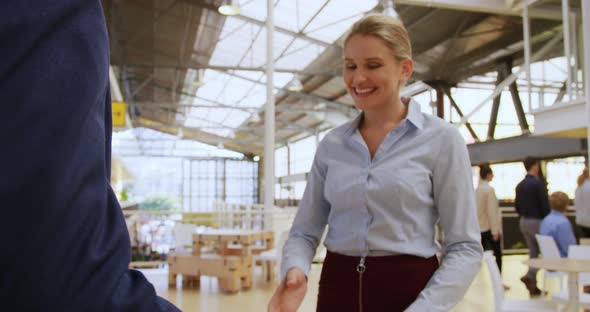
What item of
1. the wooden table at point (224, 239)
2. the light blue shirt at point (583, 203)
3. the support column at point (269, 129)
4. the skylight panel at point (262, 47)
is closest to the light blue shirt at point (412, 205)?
the wooden table at point (224, 239)

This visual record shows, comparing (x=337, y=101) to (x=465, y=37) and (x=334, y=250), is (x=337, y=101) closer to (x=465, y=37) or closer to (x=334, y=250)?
(x=465, y=37)

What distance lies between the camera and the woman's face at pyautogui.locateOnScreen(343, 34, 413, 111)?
1.12m

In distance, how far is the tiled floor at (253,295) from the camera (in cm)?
588

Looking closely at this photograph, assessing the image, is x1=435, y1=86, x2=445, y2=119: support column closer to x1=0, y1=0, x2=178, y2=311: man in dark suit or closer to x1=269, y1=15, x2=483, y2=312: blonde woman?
x1=269, y1=15, x2=483, y2=312: blonde woman

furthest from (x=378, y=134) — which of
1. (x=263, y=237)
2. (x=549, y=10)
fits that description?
(x=549, y=10)

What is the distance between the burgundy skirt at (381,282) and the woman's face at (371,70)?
0.33 meters

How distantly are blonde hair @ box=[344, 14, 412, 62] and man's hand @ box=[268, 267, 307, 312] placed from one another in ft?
1.62

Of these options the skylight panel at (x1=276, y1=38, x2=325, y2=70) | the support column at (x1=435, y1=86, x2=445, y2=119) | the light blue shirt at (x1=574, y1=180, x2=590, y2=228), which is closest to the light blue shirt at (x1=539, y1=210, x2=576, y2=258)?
the light blue shirt at (x1=574, y1=180, x2=590, y2=228)

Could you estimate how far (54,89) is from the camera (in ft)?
1.48

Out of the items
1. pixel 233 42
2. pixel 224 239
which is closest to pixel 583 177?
pixel 224 239

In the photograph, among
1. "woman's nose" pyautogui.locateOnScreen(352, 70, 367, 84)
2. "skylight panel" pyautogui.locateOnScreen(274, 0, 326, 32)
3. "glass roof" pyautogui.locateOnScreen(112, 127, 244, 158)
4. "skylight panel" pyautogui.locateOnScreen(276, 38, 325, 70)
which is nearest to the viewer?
"woman's nose" pyautogui.locateOnScreen(352, 70, 367, 84)

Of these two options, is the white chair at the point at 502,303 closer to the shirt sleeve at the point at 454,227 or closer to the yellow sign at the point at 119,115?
the shirt sleeve at the point at 454,227

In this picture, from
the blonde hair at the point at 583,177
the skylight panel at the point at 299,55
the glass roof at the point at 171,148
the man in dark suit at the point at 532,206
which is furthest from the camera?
the glass roof at the point at 171,148

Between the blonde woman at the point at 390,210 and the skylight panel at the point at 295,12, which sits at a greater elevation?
the skylight panel at the point at 295,12
